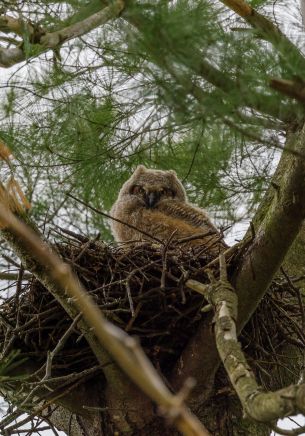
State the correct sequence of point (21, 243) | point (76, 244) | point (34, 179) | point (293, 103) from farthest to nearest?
point (34, 179)
point (76, 244)
point (21, 243)
point (293, 103)

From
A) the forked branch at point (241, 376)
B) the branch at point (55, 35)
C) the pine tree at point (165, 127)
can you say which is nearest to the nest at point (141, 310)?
the pine tree at point (165, 127)

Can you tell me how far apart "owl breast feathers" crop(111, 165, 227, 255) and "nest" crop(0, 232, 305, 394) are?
104 centimetres

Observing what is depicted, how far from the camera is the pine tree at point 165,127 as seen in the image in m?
2.38

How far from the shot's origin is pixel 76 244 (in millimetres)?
3633

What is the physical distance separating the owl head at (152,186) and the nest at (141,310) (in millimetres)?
1434

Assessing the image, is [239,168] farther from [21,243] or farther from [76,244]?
[21,243]

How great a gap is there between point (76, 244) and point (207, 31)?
58.7 inches

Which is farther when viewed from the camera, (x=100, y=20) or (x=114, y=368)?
(x=114, y=368)

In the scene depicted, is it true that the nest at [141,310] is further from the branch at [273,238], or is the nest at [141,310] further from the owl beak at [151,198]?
the owl beak at [151,198]

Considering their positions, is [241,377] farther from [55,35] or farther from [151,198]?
[151,198]

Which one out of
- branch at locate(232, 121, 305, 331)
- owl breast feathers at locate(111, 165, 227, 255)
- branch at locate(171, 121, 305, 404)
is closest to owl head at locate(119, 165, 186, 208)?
owl breast feathers at locate(111, 165, 227, 255)

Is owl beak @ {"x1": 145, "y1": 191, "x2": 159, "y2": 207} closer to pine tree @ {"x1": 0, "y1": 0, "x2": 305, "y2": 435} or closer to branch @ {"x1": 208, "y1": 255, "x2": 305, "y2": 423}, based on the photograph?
pine tree @ {"x1": 0, "y1": 0, "x2": 305, "y2": 435}

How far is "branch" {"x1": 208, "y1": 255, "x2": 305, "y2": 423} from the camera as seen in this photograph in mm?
1646

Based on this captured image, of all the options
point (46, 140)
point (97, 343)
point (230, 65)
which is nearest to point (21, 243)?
point (97, 343)
